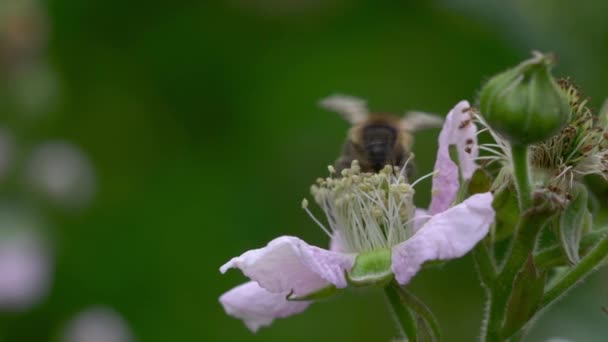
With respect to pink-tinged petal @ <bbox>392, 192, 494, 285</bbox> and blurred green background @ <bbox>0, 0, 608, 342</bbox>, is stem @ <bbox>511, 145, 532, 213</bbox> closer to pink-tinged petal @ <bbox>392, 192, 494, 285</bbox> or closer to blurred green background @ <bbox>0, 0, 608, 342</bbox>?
pink-tinged petal @ <bbox>392, 192, 494, 285</bbox>

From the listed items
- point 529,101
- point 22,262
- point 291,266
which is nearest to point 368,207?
point 291,266

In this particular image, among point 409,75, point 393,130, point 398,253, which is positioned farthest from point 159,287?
point 398,253

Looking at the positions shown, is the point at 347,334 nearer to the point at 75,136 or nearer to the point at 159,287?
the point at 159,287

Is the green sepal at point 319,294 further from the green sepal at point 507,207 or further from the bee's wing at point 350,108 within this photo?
the bee's wing at point 350,108

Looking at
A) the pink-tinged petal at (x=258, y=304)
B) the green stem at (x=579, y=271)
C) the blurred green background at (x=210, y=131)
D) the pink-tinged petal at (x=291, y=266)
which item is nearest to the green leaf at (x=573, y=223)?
the green stem at (x=579, y=271)

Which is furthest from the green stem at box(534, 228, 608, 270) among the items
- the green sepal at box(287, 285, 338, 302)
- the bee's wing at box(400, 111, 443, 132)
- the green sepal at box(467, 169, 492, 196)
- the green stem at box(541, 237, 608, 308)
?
the bee's wing at box(400, 111, 443, 132)

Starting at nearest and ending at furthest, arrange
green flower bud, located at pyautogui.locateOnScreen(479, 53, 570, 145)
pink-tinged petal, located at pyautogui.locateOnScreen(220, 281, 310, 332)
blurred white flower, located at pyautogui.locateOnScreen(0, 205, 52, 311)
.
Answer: green flower bud, located at pyautogui.locateOnScreen(479, 53, 570, 145) → pink-tinged petal, located at pyautogui.locateOnScreen(220, 281, 310, 332) → blurred white flower, located at pyautogui.locateOnScreen(0, 205, 52, 311)
